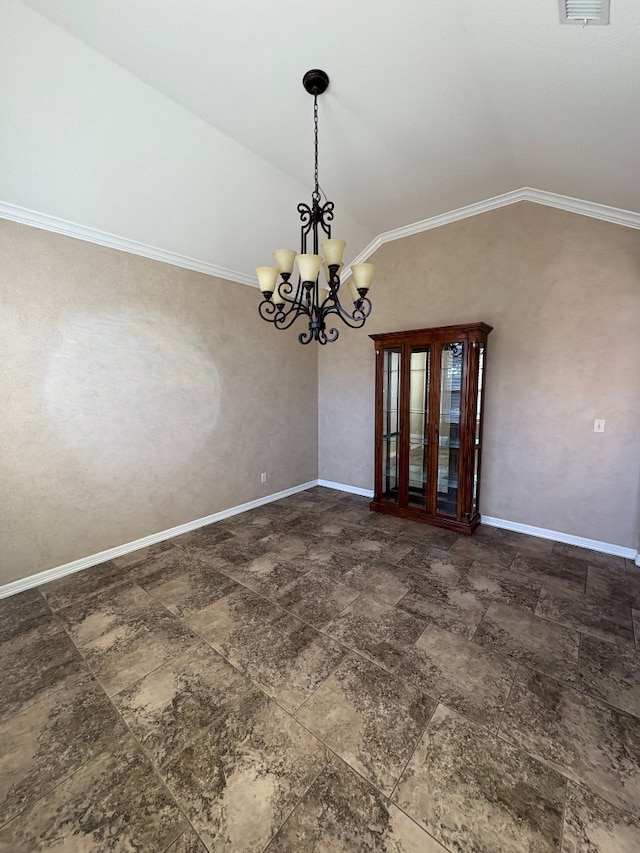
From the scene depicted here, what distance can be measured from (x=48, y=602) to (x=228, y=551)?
137 cm

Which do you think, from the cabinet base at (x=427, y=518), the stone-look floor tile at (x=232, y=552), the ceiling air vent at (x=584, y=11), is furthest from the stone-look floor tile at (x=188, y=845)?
the ceiling air vent at (x=584, y=11)

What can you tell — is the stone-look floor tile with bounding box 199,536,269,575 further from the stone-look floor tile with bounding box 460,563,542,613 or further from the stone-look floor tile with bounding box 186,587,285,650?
the stone-look floor tile with bounding box 460,563,542,613

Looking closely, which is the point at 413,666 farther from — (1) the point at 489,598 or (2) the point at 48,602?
(2) the point at 48,602

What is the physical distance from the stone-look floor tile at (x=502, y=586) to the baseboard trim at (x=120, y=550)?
104 inches

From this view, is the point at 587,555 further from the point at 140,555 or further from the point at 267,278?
the point at 140,555

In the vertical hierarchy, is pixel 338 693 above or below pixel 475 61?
below

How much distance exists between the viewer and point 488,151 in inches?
104

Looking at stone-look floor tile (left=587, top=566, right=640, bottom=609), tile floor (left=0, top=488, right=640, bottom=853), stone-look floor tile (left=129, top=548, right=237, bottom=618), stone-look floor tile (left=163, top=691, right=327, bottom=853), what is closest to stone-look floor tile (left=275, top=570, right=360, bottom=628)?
tile floor (left=0, top=488, right=640, bottom=853)

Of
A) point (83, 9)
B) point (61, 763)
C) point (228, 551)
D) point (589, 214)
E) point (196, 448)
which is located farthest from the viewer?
point (196, 448)

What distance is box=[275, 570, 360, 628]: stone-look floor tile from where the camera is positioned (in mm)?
2318

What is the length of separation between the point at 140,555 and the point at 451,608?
275cm

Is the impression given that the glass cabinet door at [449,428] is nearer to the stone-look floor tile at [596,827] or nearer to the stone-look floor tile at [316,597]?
the stone-look floor tile at [316,597]

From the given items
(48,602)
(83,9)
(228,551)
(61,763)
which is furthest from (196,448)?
(83,9)

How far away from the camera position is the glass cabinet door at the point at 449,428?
354 cm
